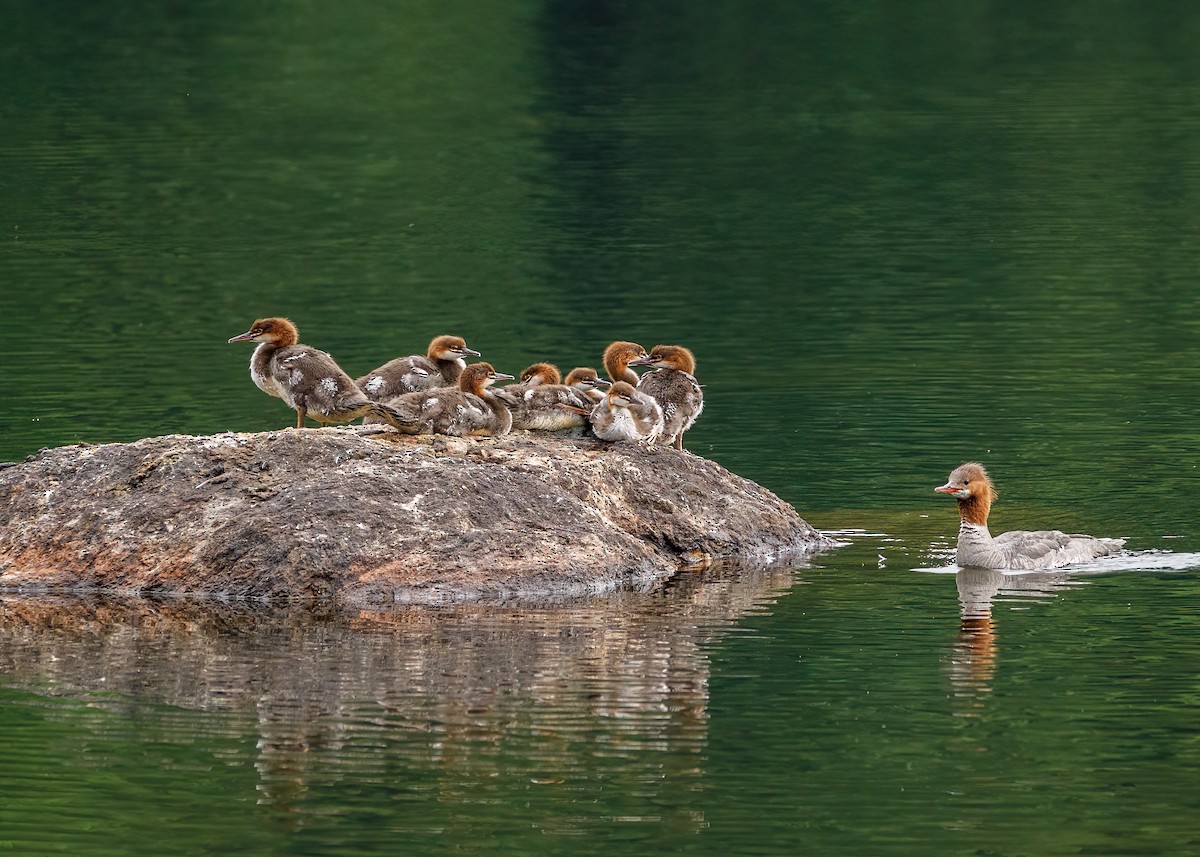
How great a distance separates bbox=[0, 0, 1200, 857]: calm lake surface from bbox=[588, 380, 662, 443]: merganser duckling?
139cm

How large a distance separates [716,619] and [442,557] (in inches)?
87.2

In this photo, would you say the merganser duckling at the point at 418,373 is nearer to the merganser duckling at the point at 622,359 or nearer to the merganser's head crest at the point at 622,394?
the merganser duckling at the point at 622,359

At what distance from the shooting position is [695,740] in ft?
43.6

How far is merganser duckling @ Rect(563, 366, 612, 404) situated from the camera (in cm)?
1875

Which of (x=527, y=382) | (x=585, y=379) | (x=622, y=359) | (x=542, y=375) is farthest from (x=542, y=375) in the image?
(x=622, y=359)

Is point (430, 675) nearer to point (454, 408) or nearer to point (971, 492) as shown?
point (454, 408)

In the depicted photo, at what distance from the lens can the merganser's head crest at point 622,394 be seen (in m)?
18.2

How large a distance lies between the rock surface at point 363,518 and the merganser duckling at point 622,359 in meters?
0.62

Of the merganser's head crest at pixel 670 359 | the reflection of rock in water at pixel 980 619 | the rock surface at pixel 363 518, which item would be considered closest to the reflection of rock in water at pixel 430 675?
the rock surface at pixel 363 518

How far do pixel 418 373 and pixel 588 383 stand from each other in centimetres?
138

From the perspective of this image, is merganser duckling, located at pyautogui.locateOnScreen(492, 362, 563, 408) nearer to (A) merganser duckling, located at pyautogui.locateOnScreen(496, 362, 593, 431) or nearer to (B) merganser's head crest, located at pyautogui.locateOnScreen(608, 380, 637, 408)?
(A) merganser duckling, located at pyautogui.locateOnScreen(496, 362, 593, 431)

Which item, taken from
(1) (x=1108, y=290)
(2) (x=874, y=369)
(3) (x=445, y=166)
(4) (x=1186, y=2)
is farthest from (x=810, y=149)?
(4) (x=1186, y=2)

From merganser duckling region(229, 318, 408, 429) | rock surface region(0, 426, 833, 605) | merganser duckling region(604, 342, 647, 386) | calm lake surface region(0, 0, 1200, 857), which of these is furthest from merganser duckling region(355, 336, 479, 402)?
calm lake surface region(0, 0, 1200, 857)

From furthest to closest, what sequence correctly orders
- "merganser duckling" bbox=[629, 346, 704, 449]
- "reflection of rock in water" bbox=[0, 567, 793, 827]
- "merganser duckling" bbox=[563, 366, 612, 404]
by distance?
1. "merganser duckling" bbox=[629, 346, 704, 449]
2. "merganser duckling" bbox=[563, 366, 612, 404]
3. "reflection of rock in water" bbox=[0, 567, 793, 827]
